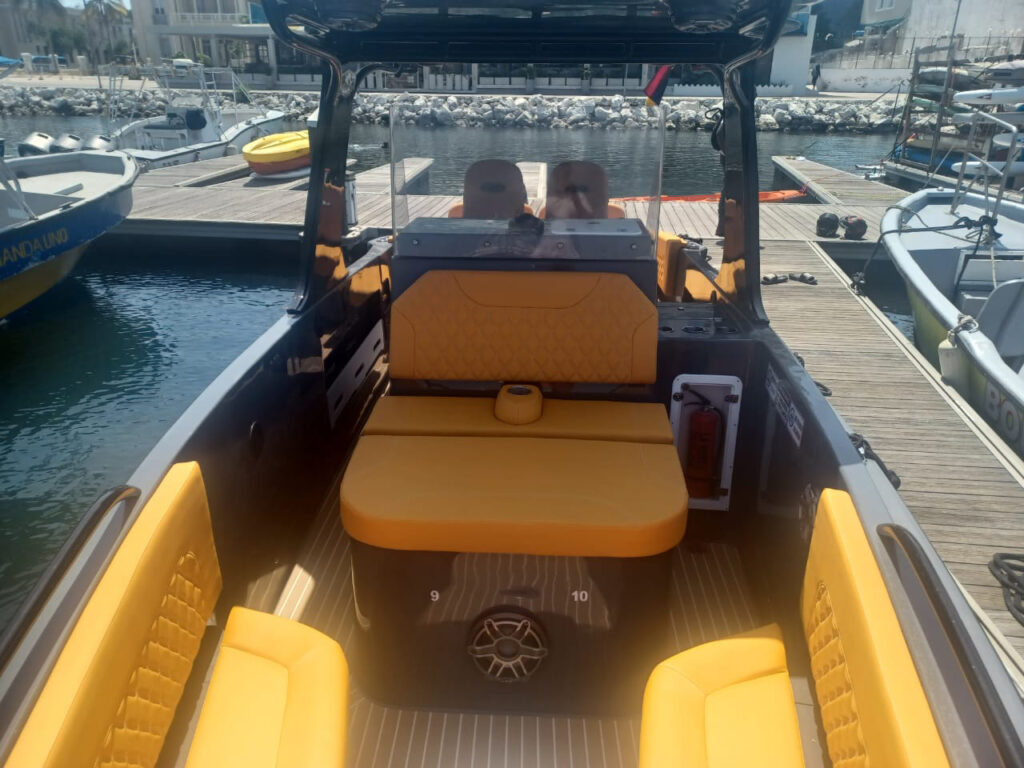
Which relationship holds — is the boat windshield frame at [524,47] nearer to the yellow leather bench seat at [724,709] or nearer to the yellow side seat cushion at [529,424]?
the yellow side seat cushion at [529,424]

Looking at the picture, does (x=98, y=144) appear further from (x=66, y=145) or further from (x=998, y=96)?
(x=998, y=96)

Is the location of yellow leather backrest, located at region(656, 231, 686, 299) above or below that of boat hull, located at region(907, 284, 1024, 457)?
above

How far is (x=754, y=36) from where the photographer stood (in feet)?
8.20

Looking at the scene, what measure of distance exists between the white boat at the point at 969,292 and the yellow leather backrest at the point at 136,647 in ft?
17.8

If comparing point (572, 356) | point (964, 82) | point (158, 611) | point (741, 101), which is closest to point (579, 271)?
point (572, 356)

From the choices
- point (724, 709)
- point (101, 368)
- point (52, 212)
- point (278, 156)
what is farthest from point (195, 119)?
point (724, 709)

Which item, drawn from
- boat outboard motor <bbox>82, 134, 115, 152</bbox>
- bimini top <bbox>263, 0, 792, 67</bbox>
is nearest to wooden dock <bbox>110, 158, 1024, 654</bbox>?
bimini top <bbox>263, 0, 792, 67</bbox>

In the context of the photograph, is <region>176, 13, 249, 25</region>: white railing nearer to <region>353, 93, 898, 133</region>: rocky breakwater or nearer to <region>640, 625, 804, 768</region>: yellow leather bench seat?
<region>353, 93, 898, 133</region>: rocky breakwater

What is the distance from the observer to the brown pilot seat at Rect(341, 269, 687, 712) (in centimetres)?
184

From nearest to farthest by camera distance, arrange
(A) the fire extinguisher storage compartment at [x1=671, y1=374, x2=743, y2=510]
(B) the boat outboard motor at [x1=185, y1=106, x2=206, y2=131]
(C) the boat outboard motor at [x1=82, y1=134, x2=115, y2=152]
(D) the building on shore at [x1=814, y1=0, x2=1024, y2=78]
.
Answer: (A) the fire extinguisher storage compartment at [x1=671, y1=374, x2=743, y2=510] < (C) the boat outboard motor at [x1=82, y1=134, x2=115, y2=152] < (B) the boat outboard motor at [x1=185, y1=106, x2=206, y2=131] < (D) the building on shore at [x1=814, y1=0, x2=1024, y2=78]

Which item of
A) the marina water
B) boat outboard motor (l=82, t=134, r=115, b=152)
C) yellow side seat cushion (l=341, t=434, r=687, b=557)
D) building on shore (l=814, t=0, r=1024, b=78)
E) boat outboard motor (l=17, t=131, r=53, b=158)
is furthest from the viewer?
building on shore (l=814, t=0, r=1024, b=78)

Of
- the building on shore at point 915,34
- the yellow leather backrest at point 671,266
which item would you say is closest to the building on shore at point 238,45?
the building on shore at point 915,34

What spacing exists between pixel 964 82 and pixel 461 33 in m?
18.6

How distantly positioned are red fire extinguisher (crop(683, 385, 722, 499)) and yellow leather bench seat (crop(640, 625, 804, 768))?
38.5 inches
